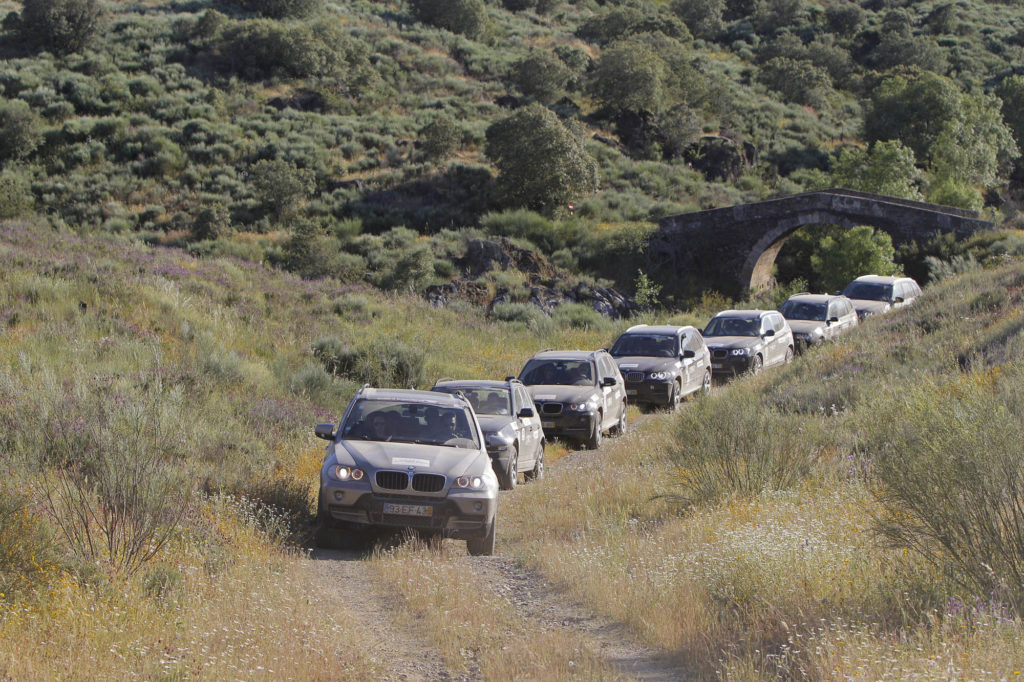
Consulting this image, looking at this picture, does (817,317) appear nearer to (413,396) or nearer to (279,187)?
(413,396)

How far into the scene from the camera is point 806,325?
1039 inches

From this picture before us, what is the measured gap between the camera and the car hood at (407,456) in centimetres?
954

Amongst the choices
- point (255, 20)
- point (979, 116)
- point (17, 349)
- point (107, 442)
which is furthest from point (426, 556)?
point (979, 116)

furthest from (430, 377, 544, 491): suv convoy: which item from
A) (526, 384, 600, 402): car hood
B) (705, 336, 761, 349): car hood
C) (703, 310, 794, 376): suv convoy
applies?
(705, 336, 761, 349): car hood

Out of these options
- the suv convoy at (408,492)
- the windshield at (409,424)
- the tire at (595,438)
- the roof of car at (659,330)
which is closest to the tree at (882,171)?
the roof of car at (659,330)

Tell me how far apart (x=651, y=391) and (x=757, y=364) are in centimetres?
409

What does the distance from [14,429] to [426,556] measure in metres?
4.41

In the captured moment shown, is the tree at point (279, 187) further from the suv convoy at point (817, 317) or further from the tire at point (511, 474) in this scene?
the tire at point (511, 474)

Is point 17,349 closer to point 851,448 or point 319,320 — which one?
point 319,320

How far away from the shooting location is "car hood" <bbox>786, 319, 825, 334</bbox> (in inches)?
1022

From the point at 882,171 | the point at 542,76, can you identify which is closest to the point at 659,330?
the point at 882,171

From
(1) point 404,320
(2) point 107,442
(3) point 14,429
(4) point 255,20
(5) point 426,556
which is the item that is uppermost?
(4) point 255,20

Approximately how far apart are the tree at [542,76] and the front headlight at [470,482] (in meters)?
58.3

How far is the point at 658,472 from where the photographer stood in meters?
12.6
